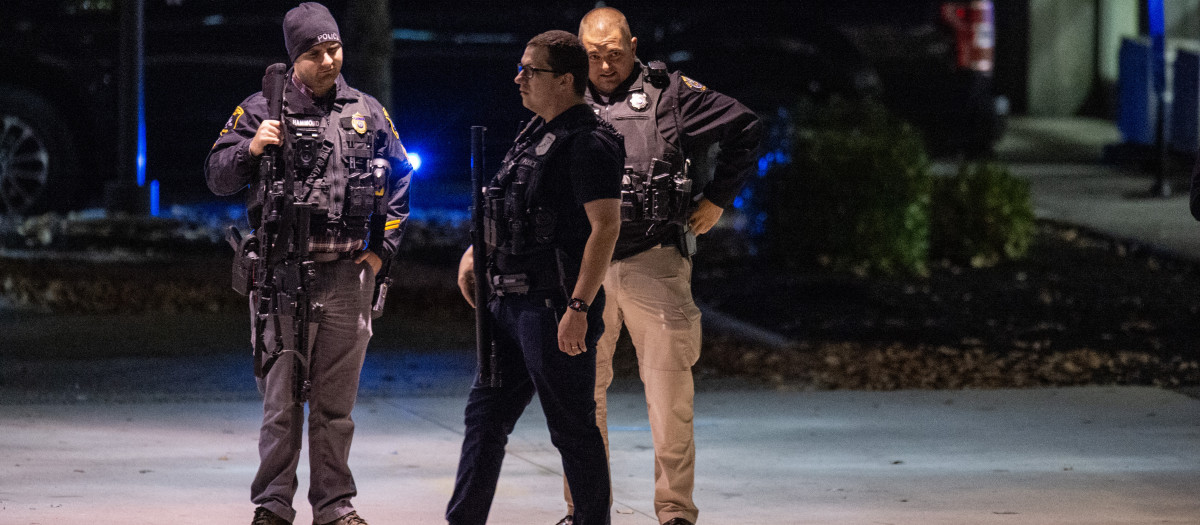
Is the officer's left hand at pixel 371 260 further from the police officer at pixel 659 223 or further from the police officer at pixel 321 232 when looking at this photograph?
the police officer at pixel 659 223

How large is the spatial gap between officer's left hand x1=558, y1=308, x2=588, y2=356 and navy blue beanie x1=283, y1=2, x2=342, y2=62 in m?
1.19

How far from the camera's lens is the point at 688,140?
6.36 meters

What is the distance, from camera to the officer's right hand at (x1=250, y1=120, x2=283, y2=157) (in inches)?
228

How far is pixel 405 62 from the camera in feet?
48.7

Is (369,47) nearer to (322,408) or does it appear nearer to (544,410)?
(322,408)

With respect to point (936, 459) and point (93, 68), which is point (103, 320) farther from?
point (936, 459)

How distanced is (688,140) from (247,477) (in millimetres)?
2252

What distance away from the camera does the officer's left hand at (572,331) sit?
5.56m

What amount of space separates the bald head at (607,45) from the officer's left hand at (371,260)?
0.95 metres

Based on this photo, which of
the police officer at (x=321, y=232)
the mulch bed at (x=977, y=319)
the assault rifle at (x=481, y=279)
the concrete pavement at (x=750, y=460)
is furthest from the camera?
the mulch bed at (x=977, y=319)

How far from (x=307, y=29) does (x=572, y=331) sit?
1.32 meters

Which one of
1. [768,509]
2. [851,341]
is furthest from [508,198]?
[851,341]

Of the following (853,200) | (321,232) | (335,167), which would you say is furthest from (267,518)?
(853,200)

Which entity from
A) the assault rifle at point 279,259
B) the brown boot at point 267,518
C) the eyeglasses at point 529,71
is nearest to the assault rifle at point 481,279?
the eyeglasses at point 529,71
